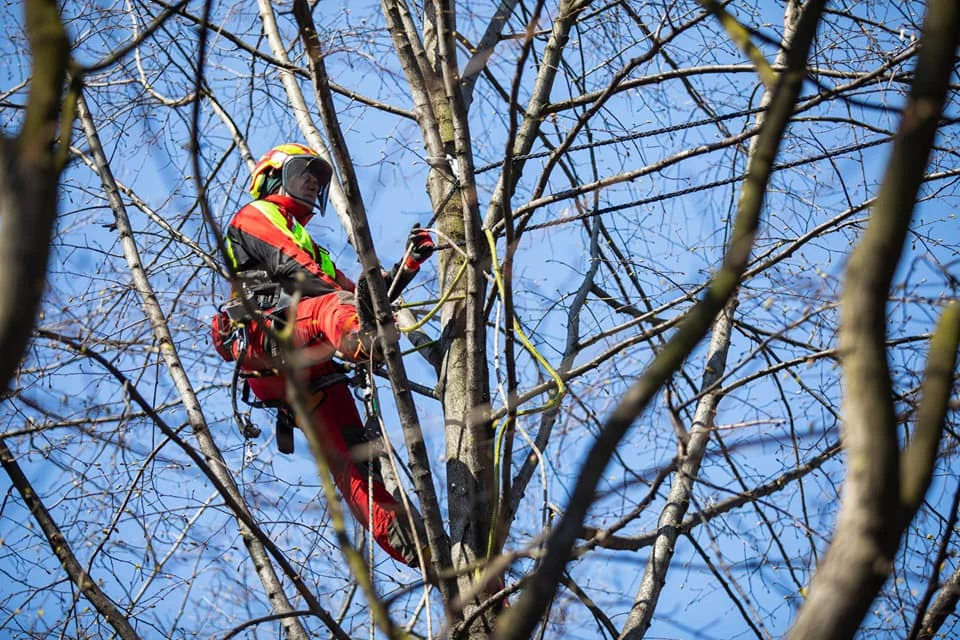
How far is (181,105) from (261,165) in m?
0.46

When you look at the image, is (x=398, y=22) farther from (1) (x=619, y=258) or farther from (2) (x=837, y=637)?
(2) (x=837, y=637)

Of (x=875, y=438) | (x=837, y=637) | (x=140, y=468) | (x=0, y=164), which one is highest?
(x=140, y=468)

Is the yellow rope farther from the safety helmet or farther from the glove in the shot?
the safety helmet

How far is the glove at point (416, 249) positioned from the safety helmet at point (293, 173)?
1.07 meters

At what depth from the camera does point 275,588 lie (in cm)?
396

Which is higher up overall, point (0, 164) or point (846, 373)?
point (0, 164)

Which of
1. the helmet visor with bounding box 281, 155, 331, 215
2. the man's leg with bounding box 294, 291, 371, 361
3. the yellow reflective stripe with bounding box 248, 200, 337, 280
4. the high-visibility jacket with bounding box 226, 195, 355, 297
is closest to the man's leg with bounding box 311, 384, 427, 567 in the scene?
the man's leg with bounding box 294, 291, 371, 361

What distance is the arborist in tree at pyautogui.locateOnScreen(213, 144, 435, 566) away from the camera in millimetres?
4445

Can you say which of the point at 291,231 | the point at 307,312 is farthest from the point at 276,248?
the point at 307,312

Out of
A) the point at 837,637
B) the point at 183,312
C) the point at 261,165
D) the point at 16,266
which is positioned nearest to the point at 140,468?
the point at 183,312

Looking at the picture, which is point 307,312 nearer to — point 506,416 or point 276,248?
point 276,248

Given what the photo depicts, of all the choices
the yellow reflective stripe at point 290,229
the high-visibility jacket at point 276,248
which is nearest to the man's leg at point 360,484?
the high-visibility jacket at point 276,248

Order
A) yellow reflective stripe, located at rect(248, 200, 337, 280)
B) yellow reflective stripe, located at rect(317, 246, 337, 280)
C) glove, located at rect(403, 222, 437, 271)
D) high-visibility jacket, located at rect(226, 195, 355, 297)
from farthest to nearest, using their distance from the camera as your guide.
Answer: yellow reflective stripe, located at rect(317, 246, 337, 280) → yellow reflective stripe, located at rect(248, 200, 337, 280) → high-visibility jacket, located at rect(226, 195, 355, 297) → glove, located at rect(403, 222, 437, 271)

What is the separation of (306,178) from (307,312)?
0.88 meters
